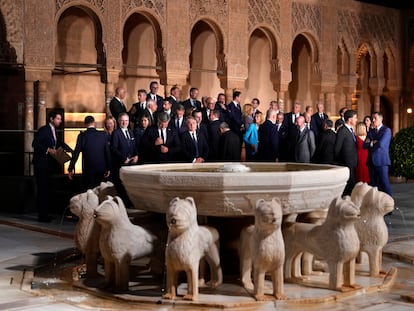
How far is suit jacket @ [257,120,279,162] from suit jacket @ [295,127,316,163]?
2.88 feet

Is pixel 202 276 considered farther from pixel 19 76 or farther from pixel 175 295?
pixel 19 76

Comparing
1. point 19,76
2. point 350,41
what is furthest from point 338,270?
point 350,41

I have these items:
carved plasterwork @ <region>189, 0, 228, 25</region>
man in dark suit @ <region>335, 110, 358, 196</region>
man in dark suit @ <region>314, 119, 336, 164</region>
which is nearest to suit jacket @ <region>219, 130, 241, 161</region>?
man in dark suit @ <region>314, 119, 336, 164</region>

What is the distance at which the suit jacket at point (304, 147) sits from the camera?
37.2 ft

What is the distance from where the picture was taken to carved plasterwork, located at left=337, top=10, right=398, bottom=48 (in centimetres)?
2105

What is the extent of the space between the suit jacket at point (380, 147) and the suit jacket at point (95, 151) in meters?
3.96

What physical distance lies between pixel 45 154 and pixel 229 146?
8.98 ft

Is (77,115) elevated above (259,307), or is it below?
above

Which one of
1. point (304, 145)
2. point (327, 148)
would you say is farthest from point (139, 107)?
point (327, 148)

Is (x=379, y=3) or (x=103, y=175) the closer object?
(x=103, y=175)

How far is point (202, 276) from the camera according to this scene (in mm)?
6859

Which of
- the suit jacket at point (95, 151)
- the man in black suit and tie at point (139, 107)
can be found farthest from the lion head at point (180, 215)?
the man in black suit and tie at point (139, 107)

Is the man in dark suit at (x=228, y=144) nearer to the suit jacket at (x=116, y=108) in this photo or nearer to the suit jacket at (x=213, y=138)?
the suit jacket at (x=213, y=138)

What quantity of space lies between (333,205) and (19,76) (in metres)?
11.7
